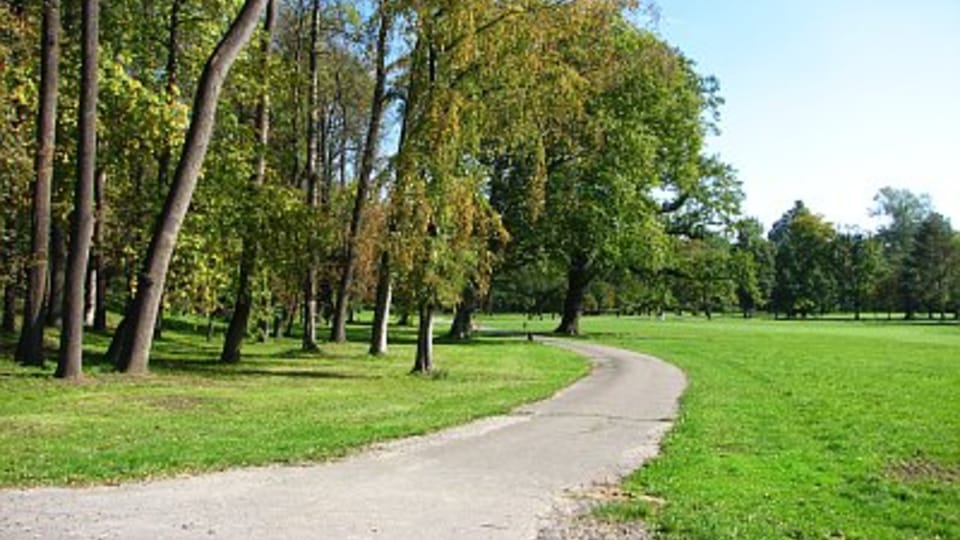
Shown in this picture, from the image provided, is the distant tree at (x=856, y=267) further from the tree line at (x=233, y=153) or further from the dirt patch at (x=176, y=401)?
the dirt patch at (x=176, y=401)

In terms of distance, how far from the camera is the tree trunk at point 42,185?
19.7 meters

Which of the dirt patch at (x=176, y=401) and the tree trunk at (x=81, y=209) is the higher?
the tree trunk at (x=81, y=209)

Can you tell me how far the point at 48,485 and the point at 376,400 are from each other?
29.9 feet

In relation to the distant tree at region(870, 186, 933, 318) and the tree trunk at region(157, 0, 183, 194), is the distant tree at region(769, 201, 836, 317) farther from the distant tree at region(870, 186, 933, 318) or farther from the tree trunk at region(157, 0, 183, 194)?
the tree trunk at region(157, 0, 183, 194)

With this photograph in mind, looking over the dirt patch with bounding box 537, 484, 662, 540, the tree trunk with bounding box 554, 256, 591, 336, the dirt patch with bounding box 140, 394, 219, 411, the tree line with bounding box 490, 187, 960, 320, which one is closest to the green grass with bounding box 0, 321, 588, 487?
the dirt patch with bounding box 140, 394, 219, 411

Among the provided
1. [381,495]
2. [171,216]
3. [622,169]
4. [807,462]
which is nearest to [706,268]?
[622,169]

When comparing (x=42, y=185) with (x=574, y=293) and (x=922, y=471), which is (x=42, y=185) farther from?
(x=574, y=293)

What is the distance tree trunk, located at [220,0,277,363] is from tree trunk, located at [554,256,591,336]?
27273 millimetres

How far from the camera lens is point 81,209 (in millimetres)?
18703

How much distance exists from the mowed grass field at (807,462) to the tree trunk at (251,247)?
1199 cm

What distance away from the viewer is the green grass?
417 inches

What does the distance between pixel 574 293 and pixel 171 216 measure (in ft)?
119

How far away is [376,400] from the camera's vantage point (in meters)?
17.9

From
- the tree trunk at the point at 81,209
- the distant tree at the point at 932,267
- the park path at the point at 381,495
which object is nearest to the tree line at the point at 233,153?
the tree trunk at the point at 81,209
